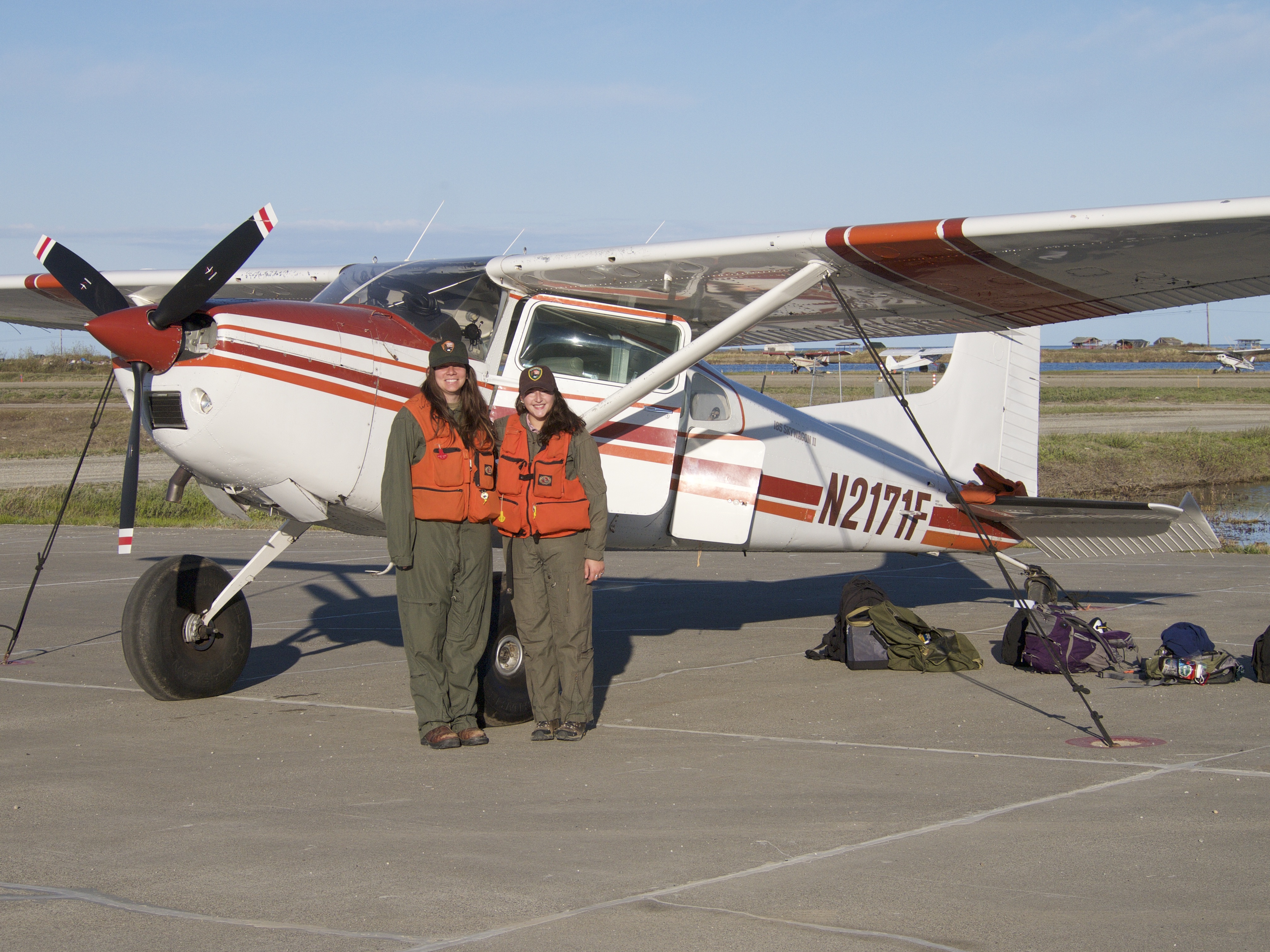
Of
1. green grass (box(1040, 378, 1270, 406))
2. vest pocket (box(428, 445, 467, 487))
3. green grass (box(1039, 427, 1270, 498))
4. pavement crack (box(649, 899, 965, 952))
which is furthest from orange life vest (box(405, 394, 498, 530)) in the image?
green grass (box(1040, 378, 1270, 406))

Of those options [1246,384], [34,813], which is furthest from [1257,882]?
[1246,384]

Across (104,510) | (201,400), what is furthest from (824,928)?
(104,510)

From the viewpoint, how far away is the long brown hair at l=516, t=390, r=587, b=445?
597 cm

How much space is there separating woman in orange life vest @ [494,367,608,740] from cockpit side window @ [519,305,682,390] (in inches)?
54.0

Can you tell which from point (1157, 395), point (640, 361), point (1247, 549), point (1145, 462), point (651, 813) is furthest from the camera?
point (1157, 395)

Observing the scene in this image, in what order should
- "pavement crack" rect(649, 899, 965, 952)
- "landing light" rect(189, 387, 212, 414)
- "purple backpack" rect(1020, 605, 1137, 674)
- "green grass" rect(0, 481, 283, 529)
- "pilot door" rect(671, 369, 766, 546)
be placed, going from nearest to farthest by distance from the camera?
"pavement crack" rect(649, 899, 965, 952) → "landing light" rect(189, 387, 212, 414) → "purple backpack" rect(1020, 605, 1137, 674) → "pilot door" rect(671, 369, 766, 546) → "green grass" rect(0, 481, 283, 529)

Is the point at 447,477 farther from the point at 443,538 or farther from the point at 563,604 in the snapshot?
the point at 563,604

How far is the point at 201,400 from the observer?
6.05 meters

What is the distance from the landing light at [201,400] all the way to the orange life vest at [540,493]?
1567 mm

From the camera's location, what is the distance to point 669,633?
31.7 feet

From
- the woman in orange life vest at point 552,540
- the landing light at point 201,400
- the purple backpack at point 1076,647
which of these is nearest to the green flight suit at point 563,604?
the woman in orange life vest at point 552,540

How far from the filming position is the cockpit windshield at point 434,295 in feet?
23.2

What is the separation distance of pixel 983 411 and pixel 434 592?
20.8ft

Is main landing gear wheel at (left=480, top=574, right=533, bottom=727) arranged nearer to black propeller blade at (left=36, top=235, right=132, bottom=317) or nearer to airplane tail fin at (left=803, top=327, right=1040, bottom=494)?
black propeller blade at (left=36, top=235, right=132, bottom=317)
